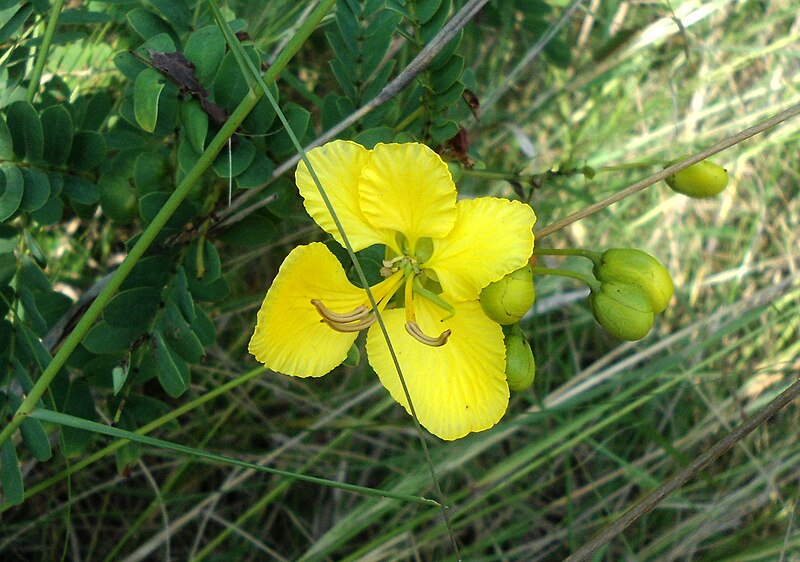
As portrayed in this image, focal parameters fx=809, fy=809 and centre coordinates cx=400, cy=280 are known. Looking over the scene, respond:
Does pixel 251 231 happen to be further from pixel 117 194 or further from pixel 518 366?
pixel 518 366

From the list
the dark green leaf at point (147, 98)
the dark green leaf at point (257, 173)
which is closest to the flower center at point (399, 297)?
the dark green leaf at point (257, 173)

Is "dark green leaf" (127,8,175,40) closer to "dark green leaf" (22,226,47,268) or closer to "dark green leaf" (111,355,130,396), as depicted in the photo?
"dark green leaf" (22,226,47,268)

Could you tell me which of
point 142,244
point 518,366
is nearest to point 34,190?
point 142,244

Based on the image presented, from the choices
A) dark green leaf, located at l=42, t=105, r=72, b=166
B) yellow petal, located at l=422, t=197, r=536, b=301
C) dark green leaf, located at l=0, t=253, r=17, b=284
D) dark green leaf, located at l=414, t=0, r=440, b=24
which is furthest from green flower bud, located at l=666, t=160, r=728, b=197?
dark green leaf, located at l=0, t=253, r=17, b=284

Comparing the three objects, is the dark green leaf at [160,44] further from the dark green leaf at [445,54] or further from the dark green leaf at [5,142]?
the dark green leaf at [445,54]

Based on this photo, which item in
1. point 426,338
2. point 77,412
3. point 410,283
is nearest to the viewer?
point 426,338
